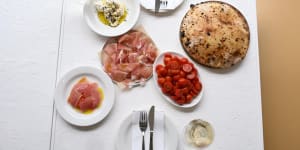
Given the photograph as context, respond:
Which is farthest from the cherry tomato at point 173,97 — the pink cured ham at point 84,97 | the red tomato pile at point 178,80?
the pink cured ham at point 84,97

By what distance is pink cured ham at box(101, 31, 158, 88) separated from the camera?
3.32 ft

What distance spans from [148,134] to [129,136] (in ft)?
0.26

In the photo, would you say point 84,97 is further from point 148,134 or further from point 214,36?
point 214,36

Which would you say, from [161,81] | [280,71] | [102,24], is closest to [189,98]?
[161,81]

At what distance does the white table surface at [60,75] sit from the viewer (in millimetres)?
936

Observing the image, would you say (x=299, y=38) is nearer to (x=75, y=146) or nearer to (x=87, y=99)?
(x=87, y=99)

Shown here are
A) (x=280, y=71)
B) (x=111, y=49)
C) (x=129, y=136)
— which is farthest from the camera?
(x=280, y=71)

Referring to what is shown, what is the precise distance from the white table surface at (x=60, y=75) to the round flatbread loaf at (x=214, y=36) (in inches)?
1.8

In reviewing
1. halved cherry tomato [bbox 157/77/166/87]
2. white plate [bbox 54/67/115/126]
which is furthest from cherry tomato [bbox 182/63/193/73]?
white plate [bbox 54/67/115/126]

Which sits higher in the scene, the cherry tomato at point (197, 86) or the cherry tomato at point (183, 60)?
the cherry tomato at point (183, 60)

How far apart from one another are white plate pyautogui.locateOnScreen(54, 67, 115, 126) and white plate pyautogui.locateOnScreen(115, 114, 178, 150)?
0.31 feet

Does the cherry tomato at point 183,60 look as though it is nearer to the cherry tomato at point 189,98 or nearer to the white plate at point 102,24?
the cherry tomato at point 189,98

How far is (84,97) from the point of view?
95cm

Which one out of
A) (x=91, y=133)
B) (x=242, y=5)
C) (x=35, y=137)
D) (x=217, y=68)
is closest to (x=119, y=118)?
(x=91, y=133)
